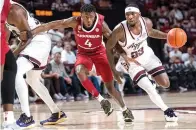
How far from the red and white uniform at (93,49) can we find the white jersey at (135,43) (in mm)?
330

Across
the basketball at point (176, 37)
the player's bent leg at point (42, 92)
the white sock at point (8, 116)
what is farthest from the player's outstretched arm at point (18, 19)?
the basketball at point (176, 37)

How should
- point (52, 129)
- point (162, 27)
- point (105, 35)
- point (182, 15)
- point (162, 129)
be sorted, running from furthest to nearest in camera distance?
point (182, 15)
point (162, 27)
point (105, 35)
point (52, 129)
point (162, 129)

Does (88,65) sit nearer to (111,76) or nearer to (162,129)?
(111,76)

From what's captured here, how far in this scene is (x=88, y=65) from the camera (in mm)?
6375

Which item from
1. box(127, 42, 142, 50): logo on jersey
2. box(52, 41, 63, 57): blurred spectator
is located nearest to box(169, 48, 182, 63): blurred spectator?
box(52, 41, 63, 57): blurred spectator

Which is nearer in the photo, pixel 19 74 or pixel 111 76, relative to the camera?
pixel 19 74

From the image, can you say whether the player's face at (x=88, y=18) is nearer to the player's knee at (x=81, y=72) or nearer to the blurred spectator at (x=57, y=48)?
the player's knee at (x=81, y=72)

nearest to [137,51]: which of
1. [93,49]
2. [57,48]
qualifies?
[93,49]

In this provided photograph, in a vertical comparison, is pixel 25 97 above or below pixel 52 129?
above

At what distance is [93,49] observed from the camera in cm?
641

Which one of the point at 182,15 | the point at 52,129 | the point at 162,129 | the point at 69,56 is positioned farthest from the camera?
the point at 182,15

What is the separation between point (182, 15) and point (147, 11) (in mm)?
1620

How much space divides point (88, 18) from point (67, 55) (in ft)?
19.4

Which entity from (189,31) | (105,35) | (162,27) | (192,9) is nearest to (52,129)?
(105,35)
